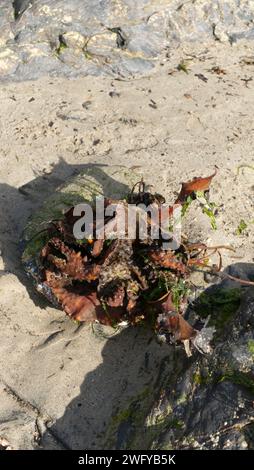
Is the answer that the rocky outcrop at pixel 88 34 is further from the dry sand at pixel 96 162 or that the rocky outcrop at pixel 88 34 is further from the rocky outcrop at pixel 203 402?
the rocky outcrop at pixel 203 402

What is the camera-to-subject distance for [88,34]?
5398 millimetres

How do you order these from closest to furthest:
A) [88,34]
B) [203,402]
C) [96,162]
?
[203,402]
[96,162]
[88,34]

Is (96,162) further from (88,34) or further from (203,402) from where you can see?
(203,402)

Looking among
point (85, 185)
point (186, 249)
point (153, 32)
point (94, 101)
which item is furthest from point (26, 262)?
point (153, 32)

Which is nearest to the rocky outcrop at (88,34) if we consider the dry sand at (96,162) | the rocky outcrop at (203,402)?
the dry sand at (96,162)

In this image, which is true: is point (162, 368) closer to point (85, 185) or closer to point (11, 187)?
point (85, 185)

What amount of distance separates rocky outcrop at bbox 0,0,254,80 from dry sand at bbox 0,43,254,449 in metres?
0.15

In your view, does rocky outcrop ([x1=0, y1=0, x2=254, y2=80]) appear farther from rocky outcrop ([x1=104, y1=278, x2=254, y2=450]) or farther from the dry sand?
rocky outcrop ([x1=104, y1=278, x2=254, y2=450])

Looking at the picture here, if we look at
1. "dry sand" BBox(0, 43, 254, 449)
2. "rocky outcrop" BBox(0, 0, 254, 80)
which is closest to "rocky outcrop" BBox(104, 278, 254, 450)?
"dry sand" BBox(0, 43, 254, 449)

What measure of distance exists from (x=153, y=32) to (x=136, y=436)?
3.92 m

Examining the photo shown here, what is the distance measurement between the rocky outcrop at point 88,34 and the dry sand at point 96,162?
0.15 m

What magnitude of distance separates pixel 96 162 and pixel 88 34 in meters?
1.55

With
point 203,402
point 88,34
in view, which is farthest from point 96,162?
point 203,402

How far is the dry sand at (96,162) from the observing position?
3.30 metres
